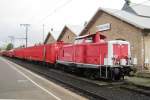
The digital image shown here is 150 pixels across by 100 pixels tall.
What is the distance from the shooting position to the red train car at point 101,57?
23.7m

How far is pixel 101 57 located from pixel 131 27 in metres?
12.8

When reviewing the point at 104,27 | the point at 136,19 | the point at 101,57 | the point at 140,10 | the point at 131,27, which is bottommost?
the point at 101,57

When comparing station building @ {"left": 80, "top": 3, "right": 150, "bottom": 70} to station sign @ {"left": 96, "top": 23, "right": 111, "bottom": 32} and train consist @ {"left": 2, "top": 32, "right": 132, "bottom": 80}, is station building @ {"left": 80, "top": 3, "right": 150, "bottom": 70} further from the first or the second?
train consist @ {"left": 2, "top": 32, "right": 132, "bottom": 80}

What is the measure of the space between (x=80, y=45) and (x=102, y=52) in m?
4.34

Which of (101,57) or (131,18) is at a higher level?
(131,18)

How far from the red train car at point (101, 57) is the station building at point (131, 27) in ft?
12.0

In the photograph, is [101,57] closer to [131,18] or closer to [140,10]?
[131,18]

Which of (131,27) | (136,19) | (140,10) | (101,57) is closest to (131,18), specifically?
(136,19)

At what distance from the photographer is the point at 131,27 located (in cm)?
3694

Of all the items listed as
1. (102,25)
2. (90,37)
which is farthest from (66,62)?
(102,25)

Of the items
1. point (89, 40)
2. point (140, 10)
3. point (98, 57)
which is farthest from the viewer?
point (140, 10)

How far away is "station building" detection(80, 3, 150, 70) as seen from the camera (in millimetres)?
34812

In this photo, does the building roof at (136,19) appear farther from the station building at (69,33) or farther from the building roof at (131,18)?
the station building at (69,33)

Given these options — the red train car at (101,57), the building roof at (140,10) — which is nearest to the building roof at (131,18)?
the building roof at (140,10)
